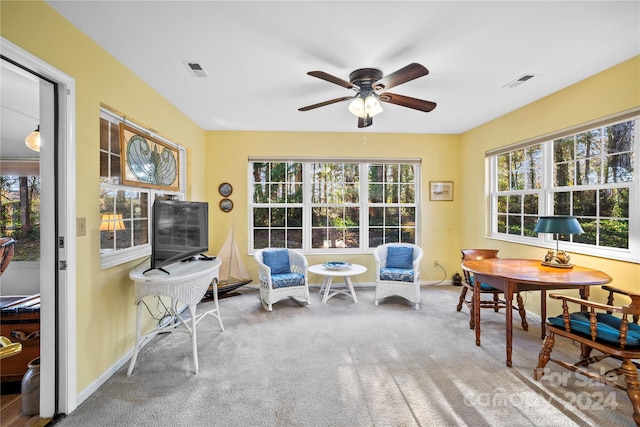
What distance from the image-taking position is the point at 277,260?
416cm

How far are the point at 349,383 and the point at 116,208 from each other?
7.88ft

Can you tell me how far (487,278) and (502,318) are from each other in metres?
1.25

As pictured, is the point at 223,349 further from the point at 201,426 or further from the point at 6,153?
the point at 6,153

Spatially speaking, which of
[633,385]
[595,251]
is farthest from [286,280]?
[595,251]

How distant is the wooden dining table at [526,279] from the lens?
232cm

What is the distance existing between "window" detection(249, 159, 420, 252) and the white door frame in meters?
2.99

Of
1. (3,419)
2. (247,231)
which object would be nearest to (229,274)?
(247,231)

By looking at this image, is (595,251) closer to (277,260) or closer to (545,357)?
(545,357)

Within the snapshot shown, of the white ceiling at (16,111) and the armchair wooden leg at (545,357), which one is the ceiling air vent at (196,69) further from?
the armchair wooden leg at (545,357)

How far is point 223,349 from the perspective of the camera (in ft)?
9.05

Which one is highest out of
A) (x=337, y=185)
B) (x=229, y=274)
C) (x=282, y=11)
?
(x=282, y=11)

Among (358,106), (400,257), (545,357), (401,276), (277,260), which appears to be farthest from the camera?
(400,257)

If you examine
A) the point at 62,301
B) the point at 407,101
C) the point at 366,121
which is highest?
the point at 407,101

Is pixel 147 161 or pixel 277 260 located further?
pixel 277 260
